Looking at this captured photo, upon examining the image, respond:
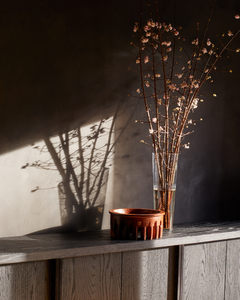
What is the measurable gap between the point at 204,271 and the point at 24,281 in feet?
3.33

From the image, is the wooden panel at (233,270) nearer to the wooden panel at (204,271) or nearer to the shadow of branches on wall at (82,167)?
the wooden panel at (204,271)

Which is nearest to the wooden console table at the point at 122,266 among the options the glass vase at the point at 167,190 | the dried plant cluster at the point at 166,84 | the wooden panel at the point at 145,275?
the wooden panel at the point at 145,275

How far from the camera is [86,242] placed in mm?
1599

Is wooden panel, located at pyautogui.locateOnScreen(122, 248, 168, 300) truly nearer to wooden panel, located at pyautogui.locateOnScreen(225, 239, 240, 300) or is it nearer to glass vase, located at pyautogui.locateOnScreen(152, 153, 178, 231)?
glass vase, located at pyautogui.locateOnScreen(152, 153, 178, 231)

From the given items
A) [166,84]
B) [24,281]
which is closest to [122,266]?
[24,281]

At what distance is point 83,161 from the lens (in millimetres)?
1940

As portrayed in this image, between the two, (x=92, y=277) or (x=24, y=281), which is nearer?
(x=24, y=281)

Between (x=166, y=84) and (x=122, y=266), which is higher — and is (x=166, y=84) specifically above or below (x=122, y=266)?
above

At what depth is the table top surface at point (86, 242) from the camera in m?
1.39

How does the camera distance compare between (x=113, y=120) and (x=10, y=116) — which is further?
(x=113, y=120)

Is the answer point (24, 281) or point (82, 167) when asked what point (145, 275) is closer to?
point (24, 281)

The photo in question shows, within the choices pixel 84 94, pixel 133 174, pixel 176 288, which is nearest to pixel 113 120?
pixel 84 94

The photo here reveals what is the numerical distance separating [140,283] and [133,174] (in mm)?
700

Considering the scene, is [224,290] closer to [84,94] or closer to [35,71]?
[84,94]
